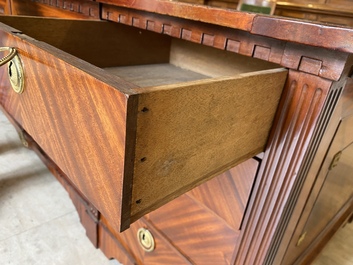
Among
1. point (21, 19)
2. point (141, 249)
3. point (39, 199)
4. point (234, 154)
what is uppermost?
point (21, 19)

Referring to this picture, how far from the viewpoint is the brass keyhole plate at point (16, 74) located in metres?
0.39

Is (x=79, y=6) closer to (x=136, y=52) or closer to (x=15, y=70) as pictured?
(x=136, y=52)

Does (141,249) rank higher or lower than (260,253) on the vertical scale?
lower

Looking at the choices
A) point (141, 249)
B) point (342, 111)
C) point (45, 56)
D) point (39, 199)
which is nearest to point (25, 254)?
point (39, 199)

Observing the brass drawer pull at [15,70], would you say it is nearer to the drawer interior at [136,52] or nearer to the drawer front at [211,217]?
the drawer interior at [136,52]

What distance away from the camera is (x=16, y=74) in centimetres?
41

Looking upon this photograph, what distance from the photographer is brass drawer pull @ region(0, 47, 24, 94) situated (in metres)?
0.38

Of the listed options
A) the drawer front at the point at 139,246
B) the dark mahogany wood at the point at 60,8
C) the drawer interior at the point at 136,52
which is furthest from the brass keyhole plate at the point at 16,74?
the drawer front at the point at 139,246

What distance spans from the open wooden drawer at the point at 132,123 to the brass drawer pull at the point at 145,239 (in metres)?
0.38

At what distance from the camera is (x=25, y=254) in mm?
896

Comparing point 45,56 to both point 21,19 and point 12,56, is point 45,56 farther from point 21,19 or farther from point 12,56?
point 21,19

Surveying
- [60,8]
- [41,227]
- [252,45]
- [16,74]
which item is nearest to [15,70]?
[16,74]

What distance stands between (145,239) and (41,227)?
459 mm

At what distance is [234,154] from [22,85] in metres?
0.30
